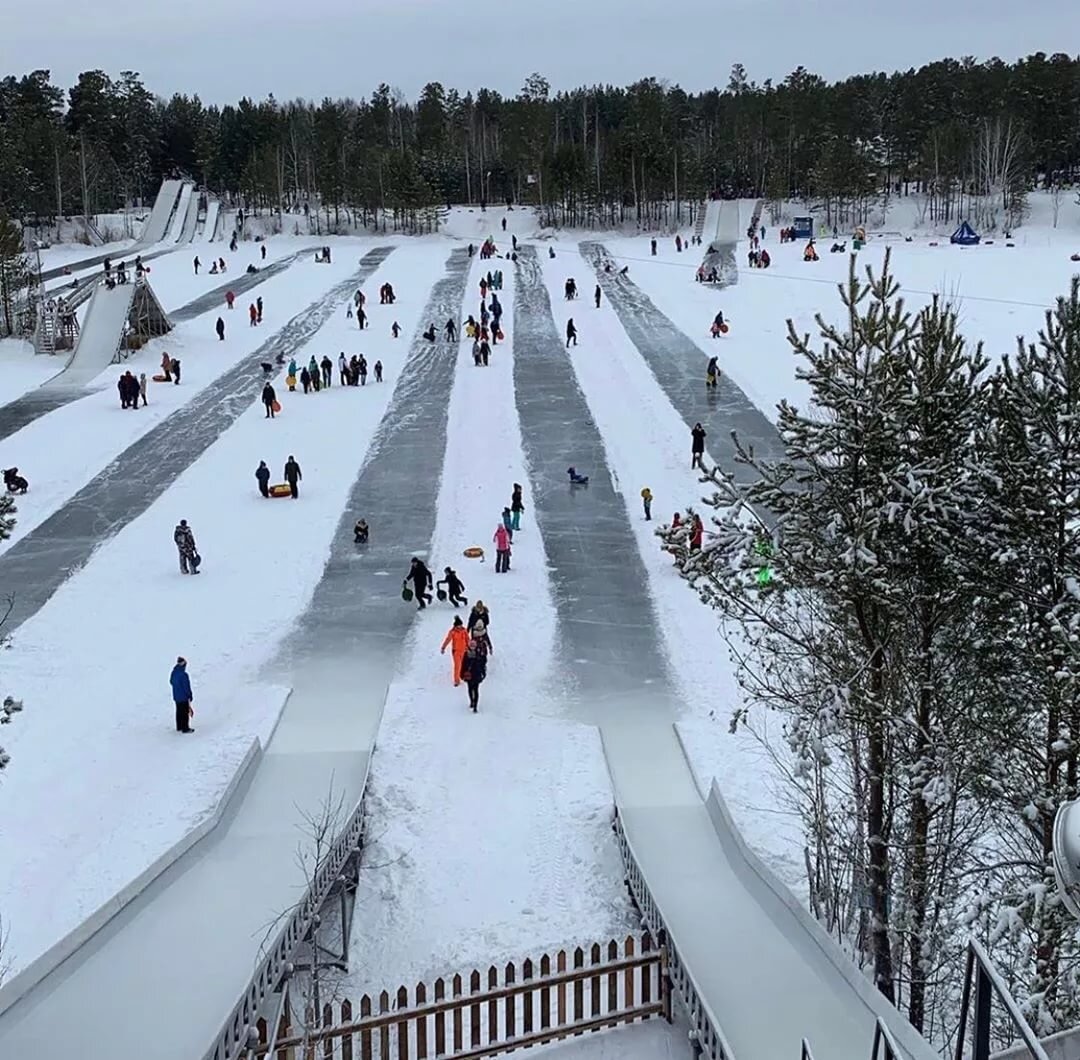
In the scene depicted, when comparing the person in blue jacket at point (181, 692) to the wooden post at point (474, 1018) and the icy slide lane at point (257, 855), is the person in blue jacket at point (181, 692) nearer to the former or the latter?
the icy slide lane at point (257, 855)

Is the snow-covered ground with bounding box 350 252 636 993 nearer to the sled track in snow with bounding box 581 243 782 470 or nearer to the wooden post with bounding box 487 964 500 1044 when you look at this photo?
the wooden post with bounding box 487 964 500 1044

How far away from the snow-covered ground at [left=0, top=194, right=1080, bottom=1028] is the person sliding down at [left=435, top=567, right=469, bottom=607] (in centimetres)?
40

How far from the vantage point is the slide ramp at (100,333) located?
137 feet

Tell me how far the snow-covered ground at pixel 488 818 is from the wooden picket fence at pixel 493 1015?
5.54 ft

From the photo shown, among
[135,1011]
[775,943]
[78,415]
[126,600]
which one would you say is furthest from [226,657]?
[78,415]

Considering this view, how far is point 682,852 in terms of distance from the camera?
1267 centimetres

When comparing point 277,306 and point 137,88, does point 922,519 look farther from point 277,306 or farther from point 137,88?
point 137,88

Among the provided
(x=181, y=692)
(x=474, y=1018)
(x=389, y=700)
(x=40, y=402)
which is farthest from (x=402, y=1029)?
(x=40, y=402)

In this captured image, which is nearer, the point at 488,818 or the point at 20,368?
the point at 488,818

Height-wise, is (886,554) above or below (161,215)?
below

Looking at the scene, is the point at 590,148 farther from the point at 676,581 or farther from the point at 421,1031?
the point at 421,1031

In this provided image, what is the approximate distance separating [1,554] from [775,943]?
1931cm

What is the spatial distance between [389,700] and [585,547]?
8.07m

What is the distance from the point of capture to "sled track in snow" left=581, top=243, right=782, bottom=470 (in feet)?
106
